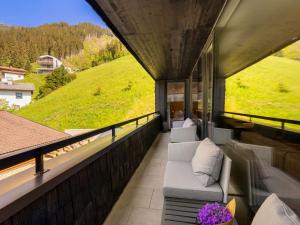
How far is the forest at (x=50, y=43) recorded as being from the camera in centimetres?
1333

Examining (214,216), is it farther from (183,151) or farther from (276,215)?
(183,151)

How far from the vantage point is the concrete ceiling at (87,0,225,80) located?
6.77 feet

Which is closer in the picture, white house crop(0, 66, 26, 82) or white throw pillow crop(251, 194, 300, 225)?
white throw pillow crop(251, 194, 300, 225)

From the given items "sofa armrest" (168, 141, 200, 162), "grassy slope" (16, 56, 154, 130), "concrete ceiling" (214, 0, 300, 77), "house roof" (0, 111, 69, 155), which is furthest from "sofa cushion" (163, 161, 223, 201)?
"grassy slope" (16, 56, 154, 130)

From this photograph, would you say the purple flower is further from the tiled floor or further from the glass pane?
the glass pane

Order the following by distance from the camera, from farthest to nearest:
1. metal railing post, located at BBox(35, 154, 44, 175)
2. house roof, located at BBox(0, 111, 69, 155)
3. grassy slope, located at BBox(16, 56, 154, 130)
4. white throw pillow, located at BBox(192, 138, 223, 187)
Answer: grassy slope, located at BBox(16, 56, 154, 130)
house roof, located at BBox(0, 111, 69, 155)
white throw pillow, located at BBox(192, 138, 223, 187)
metal railing post, located at BBox(35, 154, 44, 175)

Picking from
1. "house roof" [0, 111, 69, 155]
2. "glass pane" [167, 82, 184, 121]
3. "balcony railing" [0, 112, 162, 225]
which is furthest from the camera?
"glass pane" [167, 82, 184, 121]

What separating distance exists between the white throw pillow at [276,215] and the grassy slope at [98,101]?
1578cm

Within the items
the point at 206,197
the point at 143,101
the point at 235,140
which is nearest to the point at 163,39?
the point at 235,140

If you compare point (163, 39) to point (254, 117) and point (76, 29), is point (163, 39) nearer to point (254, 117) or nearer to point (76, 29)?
point (254, 117)

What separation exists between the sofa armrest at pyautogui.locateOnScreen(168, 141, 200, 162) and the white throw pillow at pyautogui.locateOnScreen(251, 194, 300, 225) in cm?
155

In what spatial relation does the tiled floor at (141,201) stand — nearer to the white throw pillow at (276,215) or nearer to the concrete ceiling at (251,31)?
the white throw pillow at (276,215)

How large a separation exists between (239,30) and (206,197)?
2302 millimetres

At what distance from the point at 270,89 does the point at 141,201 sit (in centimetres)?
181
